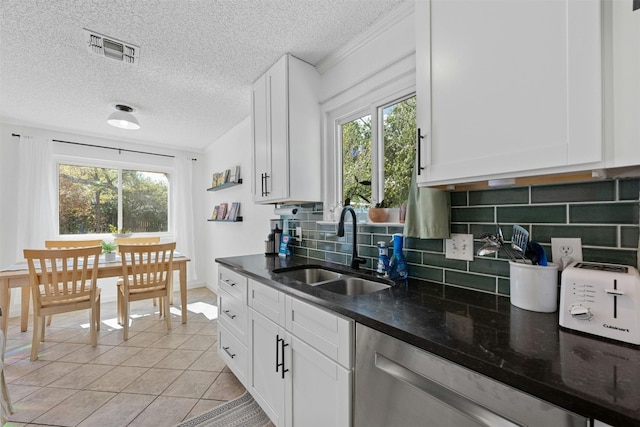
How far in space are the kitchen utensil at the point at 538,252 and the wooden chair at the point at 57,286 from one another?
315cm

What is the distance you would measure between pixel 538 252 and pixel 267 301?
124cm

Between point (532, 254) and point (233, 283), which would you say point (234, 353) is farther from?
point (532, 254)

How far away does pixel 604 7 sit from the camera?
69 centimetres

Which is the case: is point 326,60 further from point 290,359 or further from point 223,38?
point 290,359

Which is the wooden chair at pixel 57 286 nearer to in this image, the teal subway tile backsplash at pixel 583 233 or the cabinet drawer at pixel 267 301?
the cabinet drawer at pixel 267 301

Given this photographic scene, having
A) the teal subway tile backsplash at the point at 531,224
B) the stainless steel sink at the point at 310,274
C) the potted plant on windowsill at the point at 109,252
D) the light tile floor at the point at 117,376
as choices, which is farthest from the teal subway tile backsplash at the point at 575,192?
the potted plant on windowsill at the point at 109,252

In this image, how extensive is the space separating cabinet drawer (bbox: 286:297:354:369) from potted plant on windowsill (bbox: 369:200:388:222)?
0.71 metres

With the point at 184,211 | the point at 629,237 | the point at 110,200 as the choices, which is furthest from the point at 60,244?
the point at 629,237

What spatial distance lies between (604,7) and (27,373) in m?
3.72

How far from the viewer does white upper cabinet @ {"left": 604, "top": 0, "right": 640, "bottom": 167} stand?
651 millimetres

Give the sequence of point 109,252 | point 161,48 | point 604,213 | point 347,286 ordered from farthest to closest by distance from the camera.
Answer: point 109,252, point 161,48, point 347,286, point 604,213

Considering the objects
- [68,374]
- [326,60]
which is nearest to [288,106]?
[326,60]

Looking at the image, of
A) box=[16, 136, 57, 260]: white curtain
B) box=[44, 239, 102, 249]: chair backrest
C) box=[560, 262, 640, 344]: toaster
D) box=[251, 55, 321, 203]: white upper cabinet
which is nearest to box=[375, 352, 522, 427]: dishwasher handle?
box=[560, 262, 640, 344]: toaster

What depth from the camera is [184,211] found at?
4469mm
